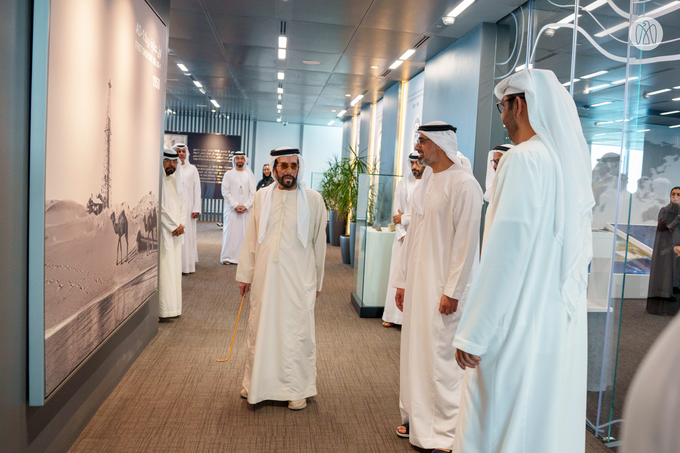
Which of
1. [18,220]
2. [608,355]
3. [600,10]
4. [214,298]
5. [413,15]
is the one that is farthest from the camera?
[214,298]

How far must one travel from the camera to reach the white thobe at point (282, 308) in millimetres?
3133

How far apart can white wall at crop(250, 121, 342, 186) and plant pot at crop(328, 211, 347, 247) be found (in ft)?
19.9

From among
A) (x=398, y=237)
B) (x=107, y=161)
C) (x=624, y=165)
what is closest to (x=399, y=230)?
(x=398, y=237)

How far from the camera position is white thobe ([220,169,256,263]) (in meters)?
8.77

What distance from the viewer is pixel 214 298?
6.16m

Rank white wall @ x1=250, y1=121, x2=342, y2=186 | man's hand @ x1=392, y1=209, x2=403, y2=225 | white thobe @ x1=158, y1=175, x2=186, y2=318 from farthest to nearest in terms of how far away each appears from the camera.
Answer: white wall @ x1=250, y1=121, x2=342, y2=186, man's hand @ x1=392, y1=209, x2=403, y2=225, white thobe @ x1=158, y1=175, x2=186, y2=318

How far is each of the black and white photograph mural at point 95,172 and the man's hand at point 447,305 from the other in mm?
1787

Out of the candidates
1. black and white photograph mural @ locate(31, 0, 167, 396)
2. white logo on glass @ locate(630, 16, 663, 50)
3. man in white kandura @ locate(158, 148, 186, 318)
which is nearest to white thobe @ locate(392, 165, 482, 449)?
white logo on glass @ locate(630, 16, 663, 50)

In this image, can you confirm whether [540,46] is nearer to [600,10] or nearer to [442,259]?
[600,10]

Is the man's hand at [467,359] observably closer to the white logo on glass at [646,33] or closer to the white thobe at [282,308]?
the white thobe at [282,308]

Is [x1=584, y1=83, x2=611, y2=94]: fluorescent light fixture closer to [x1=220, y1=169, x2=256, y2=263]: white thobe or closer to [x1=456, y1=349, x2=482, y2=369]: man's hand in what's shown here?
[x1=456, y1=349, x2=482, y2=369]: man's hand

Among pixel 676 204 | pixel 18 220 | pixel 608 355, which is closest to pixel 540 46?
pixel 676 204

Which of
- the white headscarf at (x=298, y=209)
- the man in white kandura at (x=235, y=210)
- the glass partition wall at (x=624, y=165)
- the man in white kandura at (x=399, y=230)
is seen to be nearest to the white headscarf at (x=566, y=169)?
the glass partition wall at (x=624, y=165)

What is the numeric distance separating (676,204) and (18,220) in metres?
3.02
